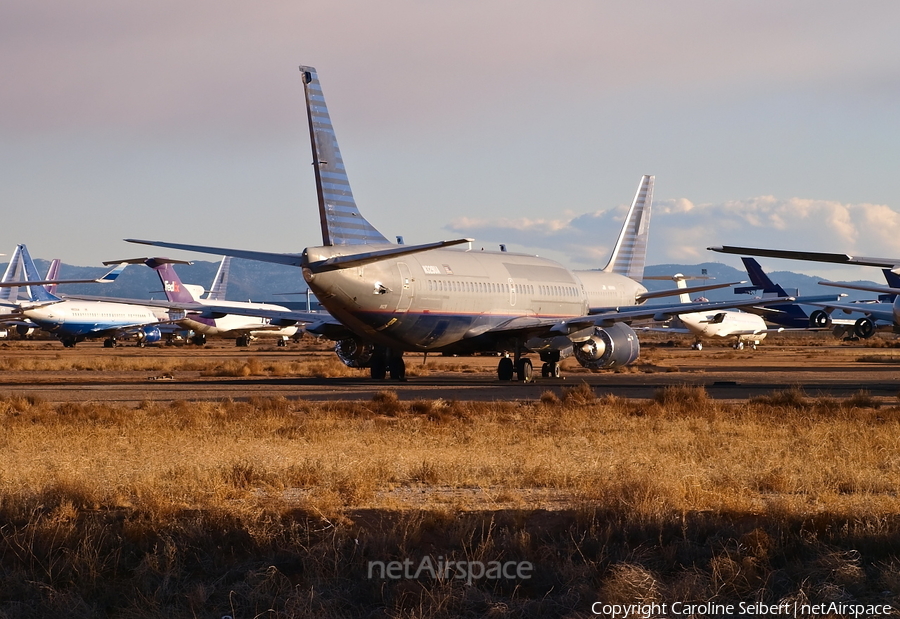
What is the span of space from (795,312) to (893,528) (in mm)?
101459

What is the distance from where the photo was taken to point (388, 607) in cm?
805

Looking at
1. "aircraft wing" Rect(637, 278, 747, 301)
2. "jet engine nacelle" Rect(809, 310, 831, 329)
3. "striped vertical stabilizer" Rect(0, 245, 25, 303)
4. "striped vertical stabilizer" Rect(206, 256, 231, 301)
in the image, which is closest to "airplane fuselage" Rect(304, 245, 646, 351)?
"aircraft wing" Rect(637, 278, 747, 301)

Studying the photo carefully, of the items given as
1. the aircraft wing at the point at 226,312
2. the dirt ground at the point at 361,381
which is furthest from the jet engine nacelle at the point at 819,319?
the aircraft wing at the point at 226,312

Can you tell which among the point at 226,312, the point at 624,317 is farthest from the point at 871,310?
the point at 226,312

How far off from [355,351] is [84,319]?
6072cm

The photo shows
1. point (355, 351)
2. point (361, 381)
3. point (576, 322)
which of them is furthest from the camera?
point (355, 351)

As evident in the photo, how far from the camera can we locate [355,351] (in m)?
35.6

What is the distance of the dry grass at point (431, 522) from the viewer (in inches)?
324

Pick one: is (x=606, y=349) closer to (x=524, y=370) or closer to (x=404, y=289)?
(x=524, y=370)

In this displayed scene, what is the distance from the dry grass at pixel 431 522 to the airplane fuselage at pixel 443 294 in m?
12.9

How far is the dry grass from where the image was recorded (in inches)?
324

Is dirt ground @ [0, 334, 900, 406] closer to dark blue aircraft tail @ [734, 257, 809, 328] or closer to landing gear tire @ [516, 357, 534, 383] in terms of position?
landing gear tire @ [516, 357, 534, 383]
